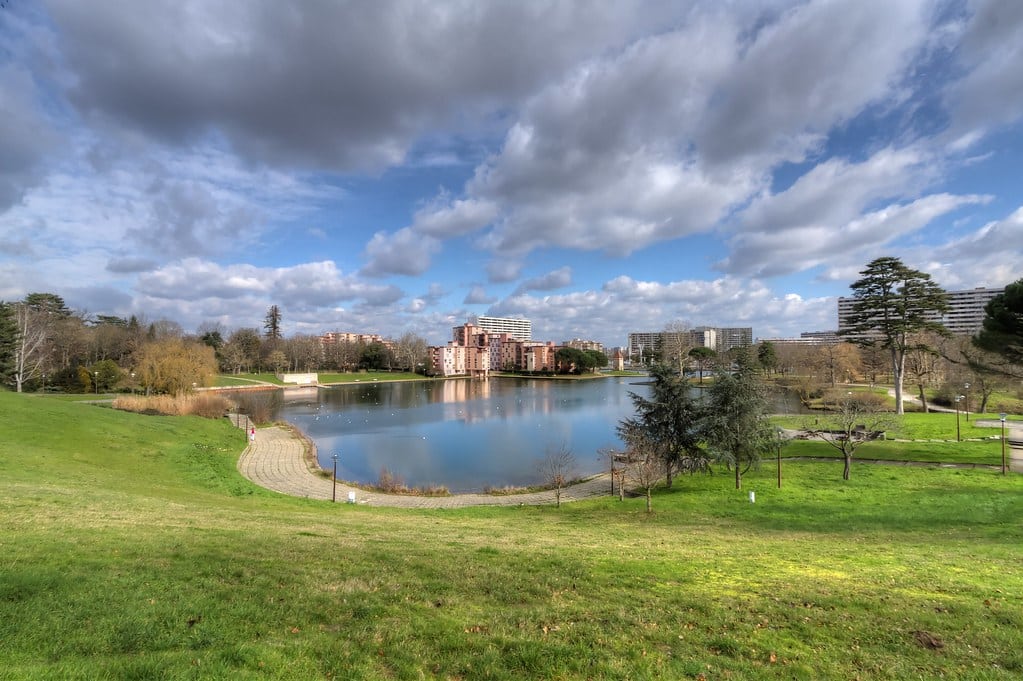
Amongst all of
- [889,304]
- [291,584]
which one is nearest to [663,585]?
[291,584]

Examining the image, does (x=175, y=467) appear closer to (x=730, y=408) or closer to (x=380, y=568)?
(x=380, y=568)

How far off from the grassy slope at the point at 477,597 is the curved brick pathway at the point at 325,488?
6.27m

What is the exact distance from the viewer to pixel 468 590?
563 centimetres

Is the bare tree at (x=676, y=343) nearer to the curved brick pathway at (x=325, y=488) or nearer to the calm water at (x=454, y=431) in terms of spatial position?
the calm water at (x=454, y=431)

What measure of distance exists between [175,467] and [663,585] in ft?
67.9

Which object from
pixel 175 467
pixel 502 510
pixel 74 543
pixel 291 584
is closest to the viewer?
pixel 291 584

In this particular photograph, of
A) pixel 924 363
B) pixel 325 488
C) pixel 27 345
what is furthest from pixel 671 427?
pixel 27 345

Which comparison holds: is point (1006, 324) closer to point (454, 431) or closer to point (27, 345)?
point (454, 431)

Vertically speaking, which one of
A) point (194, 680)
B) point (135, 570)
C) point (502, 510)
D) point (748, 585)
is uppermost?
point (194, 680)

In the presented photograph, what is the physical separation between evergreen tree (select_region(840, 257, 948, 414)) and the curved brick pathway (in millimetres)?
28912

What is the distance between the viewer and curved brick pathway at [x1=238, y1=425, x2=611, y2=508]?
59.4 feet

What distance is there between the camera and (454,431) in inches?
1528

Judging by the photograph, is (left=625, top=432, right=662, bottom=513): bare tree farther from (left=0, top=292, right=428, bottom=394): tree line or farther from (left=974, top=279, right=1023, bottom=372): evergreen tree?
(left=0, top=292, right=428, bottom=394): tree line

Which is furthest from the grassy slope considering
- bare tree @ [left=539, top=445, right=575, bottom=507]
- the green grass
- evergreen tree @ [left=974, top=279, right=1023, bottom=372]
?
the green grass
